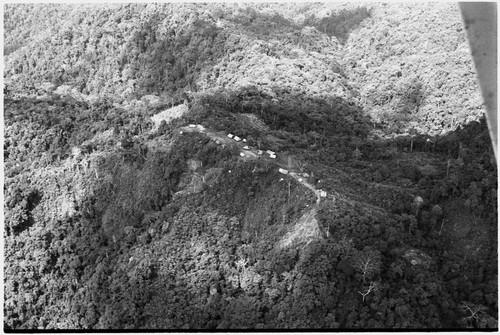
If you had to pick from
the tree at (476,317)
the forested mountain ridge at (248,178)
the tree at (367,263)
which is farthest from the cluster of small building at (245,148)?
the tree at (476,317)

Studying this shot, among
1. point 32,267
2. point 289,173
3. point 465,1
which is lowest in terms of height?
point 32,267

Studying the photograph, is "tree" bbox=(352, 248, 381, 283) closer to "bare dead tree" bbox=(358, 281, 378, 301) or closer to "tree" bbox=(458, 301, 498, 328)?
"bare dead tree" bbox=(358, 281, 378, 301)

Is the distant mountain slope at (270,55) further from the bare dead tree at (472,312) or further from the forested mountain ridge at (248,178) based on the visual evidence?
the bare dead tree at (472,312)

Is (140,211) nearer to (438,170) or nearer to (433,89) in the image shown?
(438,170)

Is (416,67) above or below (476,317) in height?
above

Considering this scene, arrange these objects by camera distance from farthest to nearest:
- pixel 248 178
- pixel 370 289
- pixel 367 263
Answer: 1. pixel 248 178
2. pixel 367 263
3. pixel 370 289

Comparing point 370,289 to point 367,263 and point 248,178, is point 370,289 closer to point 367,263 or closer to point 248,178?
point 367,263

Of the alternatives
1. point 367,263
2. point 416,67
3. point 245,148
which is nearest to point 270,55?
point 416,67

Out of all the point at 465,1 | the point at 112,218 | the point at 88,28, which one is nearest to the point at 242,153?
the point at 112,218

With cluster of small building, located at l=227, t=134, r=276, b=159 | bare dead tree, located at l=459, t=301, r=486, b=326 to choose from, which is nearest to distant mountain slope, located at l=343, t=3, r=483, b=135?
cluster of small building, located at l=227, t=134, r=276, b=159
